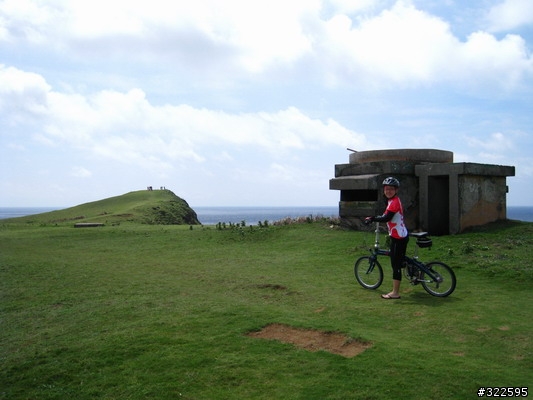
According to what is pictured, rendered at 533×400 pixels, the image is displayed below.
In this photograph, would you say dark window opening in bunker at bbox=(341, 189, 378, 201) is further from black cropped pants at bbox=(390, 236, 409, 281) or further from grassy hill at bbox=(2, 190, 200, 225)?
grassy hill at bbox=(2, 190, 200, 225)

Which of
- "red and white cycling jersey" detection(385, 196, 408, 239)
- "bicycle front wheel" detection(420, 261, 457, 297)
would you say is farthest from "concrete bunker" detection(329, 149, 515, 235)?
"red and white cycling jersey" detection(385, 196, 408, 239)

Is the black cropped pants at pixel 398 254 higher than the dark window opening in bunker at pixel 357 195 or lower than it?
lower

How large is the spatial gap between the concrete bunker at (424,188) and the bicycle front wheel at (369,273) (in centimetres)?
620

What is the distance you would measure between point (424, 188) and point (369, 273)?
24.1 ft

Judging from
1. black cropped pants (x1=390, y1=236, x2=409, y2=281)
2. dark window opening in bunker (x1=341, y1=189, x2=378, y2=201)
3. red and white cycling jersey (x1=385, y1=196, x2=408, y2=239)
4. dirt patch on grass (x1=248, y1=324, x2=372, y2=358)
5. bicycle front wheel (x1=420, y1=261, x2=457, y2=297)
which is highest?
dark window opening in bunker (x1=341, y1=189, x2=378, y2=201)

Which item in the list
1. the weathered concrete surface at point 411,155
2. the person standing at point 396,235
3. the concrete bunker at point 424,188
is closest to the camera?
the person standing at point 396,235

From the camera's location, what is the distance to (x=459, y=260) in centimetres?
1111

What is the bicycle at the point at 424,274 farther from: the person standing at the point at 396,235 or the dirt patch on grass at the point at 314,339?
the dirt patch on grass at the point at 314,339

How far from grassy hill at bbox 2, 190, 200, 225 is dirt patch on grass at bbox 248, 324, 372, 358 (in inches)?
853

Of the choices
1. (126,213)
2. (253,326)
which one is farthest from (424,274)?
(126,213)

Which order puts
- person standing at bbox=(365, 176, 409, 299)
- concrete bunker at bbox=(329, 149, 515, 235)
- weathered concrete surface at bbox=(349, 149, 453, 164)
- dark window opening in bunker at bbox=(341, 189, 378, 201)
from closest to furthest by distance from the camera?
person standing at bbox=(365, 176, 409, 299) < concrete bunker at bbox=(329, 149, 515, 235) < weathered concrete surface at bbox=(349, 149, 453, 164) < dark window opening in bunker at bbox=(341, 189, 378, 201)

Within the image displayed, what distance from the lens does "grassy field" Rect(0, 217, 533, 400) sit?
197 inches

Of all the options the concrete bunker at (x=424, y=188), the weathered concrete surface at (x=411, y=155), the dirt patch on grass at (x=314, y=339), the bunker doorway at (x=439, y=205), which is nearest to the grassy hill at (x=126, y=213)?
the concrete bunker at (x=424, y=188)

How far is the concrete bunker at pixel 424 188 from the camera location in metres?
14.9
